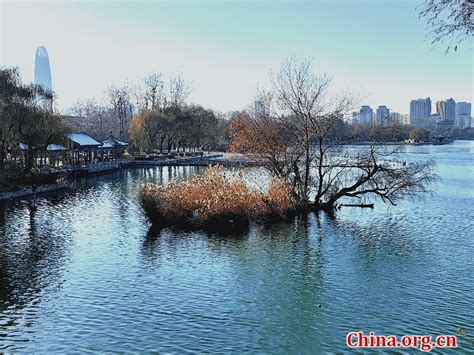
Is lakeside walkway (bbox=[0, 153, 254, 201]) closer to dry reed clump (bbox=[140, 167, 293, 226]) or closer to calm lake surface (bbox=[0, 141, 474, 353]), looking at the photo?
dry reed clump (bbox=[140, 167, 293, 226])

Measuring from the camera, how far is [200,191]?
20.4 meters

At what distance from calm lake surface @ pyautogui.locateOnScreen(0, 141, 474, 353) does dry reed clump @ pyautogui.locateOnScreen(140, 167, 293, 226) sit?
0.99 m

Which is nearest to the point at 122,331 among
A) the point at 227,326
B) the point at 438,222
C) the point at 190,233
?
the point at 227,326

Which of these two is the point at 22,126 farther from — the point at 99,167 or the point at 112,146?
the point at 112,146

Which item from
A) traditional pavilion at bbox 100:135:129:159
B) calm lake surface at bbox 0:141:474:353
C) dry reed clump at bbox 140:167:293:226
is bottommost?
calm lake surface at bbox 0:141:474:353

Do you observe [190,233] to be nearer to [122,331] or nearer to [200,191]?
[200,191]

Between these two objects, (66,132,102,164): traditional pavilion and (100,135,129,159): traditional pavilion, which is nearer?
(66,132,102,164): traditional pavilion

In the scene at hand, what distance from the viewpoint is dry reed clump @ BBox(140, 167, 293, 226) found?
1970 cm

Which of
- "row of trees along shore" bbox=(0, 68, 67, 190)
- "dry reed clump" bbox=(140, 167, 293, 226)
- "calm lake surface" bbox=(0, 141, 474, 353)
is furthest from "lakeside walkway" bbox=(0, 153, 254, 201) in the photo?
"calm lake surface" bbox=(0, 141, 474, 353)

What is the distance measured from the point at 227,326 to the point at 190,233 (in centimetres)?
884

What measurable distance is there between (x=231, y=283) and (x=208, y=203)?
7228mm

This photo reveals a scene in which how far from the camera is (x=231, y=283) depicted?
501 inches

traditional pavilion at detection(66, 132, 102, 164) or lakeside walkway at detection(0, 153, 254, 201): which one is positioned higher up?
traditional pavilion at detection(66, 132, 102, 164)

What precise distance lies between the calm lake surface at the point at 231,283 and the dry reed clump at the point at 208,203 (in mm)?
992
